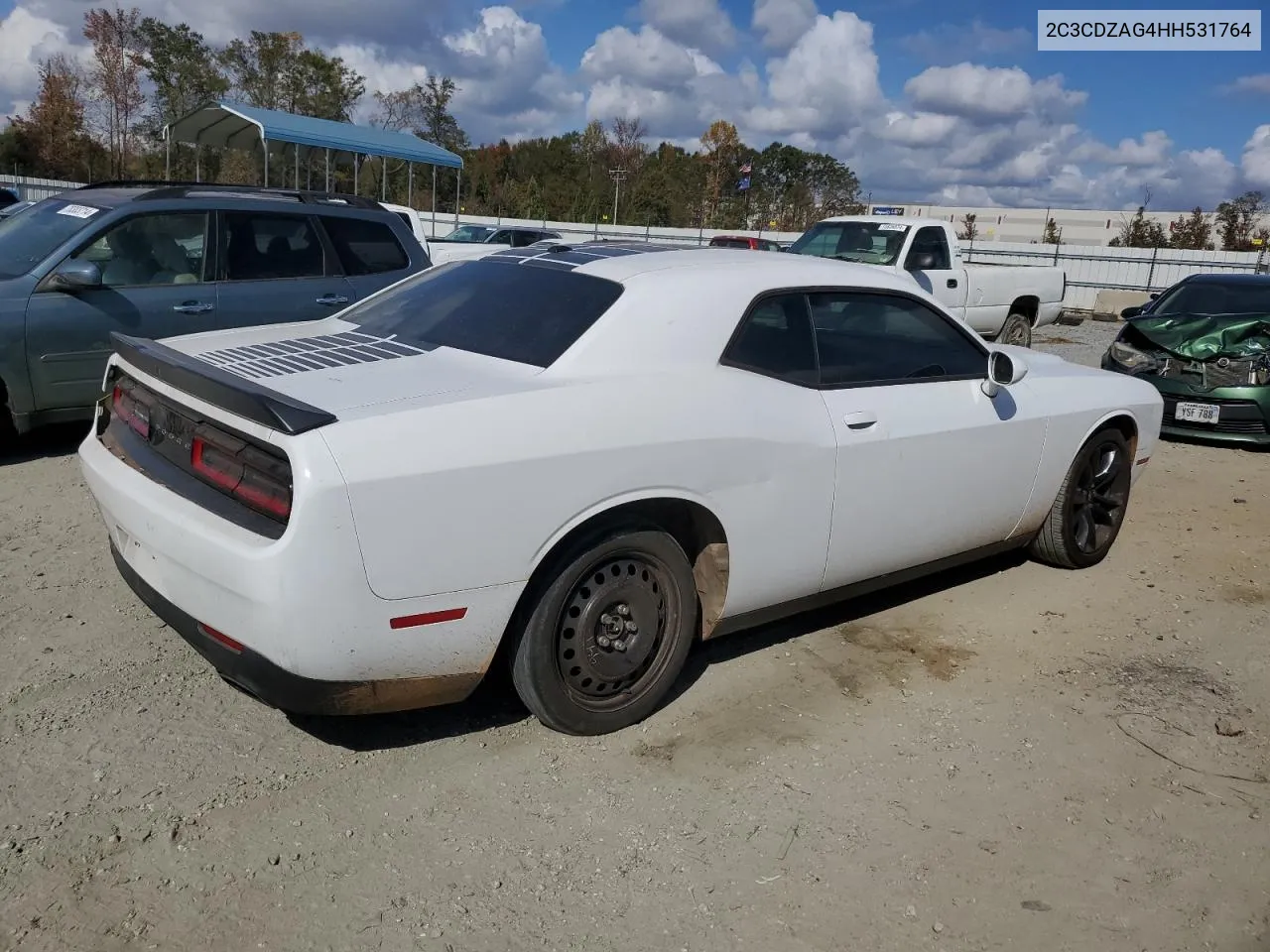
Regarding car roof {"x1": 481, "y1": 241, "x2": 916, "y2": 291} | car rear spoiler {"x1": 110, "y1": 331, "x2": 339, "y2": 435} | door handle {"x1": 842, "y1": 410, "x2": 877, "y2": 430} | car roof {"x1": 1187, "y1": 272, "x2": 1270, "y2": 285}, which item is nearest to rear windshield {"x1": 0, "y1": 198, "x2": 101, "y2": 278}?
car rear spoiler {"x1": 110, "y1": 331, "x2": 339, "y2": 435}

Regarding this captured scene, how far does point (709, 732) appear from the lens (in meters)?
3.58

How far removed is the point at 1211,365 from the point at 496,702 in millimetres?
8102

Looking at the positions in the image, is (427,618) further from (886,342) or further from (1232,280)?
(1232,280)

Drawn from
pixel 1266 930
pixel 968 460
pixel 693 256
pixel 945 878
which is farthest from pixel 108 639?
pixel 1266 930

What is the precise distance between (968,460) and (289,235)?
5101mm

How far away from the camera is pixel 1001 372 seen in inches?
178

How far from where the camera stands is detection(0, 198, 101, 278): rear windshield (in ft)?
21.1

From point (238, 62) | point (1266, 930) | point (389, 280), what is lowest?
point (1266, 930)

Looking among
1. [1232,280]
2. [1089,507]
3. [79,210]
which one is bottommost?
[1089,507]

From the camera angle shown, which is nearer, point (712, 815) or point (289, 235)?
point (712, 815)

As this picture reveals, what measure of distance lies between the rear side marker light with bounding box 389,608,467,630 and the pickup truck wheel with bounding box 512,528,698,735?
29cm

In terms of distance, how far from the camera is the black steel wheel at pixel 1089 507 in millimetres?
5223

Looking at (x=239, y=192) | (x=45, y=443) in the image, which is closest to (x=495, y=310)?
(x=239, y=192)

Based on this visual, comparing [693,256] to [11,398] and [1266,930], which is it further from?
[11,398]
